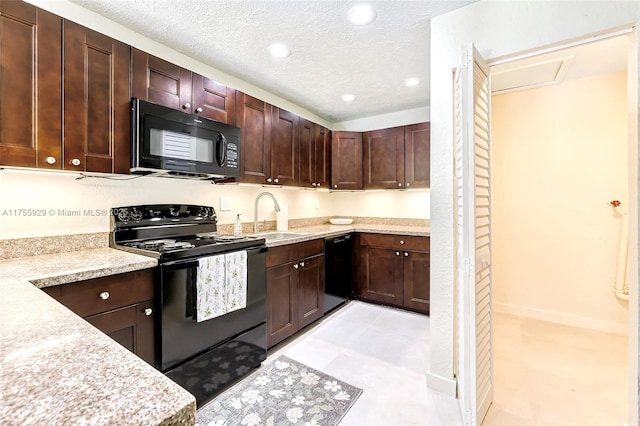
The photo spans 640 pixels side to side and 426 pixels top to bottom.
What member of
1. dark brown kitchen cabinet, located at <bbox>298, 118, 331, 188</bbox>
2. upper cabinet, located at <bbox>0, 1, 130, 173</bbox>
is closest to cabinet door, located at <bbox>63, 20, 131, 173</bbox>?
upper cabinet, located at <bbox>0, 1, 130, 173</bbox>

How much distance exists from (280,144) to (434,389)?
2377 millimetres

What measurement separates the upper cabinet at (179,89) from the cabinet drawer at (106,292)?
1136mm

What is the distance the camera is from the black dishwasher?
9.96ft

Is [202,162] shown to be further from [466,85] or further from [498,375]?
[498,375]

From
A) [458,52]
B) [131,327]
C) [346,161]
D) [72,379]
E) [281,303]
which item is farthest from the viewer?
[346,161]

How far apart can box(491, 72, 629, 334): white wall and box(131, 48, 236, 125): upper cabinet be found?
281 centimetres

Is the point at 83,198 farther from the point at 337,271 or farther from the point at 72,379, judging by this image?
the point at 337,271

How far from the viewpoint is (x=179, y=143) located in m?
1.95

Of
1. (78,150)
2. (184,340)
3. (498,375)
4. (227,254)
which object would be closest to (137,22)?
(78,150)

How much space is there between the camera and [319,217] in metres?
4.00

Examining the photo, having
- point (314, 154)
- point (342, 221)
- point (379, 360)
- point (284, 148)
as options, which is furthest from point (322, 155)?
point (379, 360)

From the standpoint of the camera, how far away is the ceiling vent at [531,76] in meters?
2.26

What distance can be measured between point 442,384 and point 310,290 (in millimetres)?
1314

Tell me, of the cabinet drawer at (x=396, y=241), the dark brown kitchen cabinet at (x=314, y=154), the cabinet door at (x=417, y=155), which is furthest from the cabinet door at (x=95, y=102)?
the cabinet door at (x=417, y=155)
